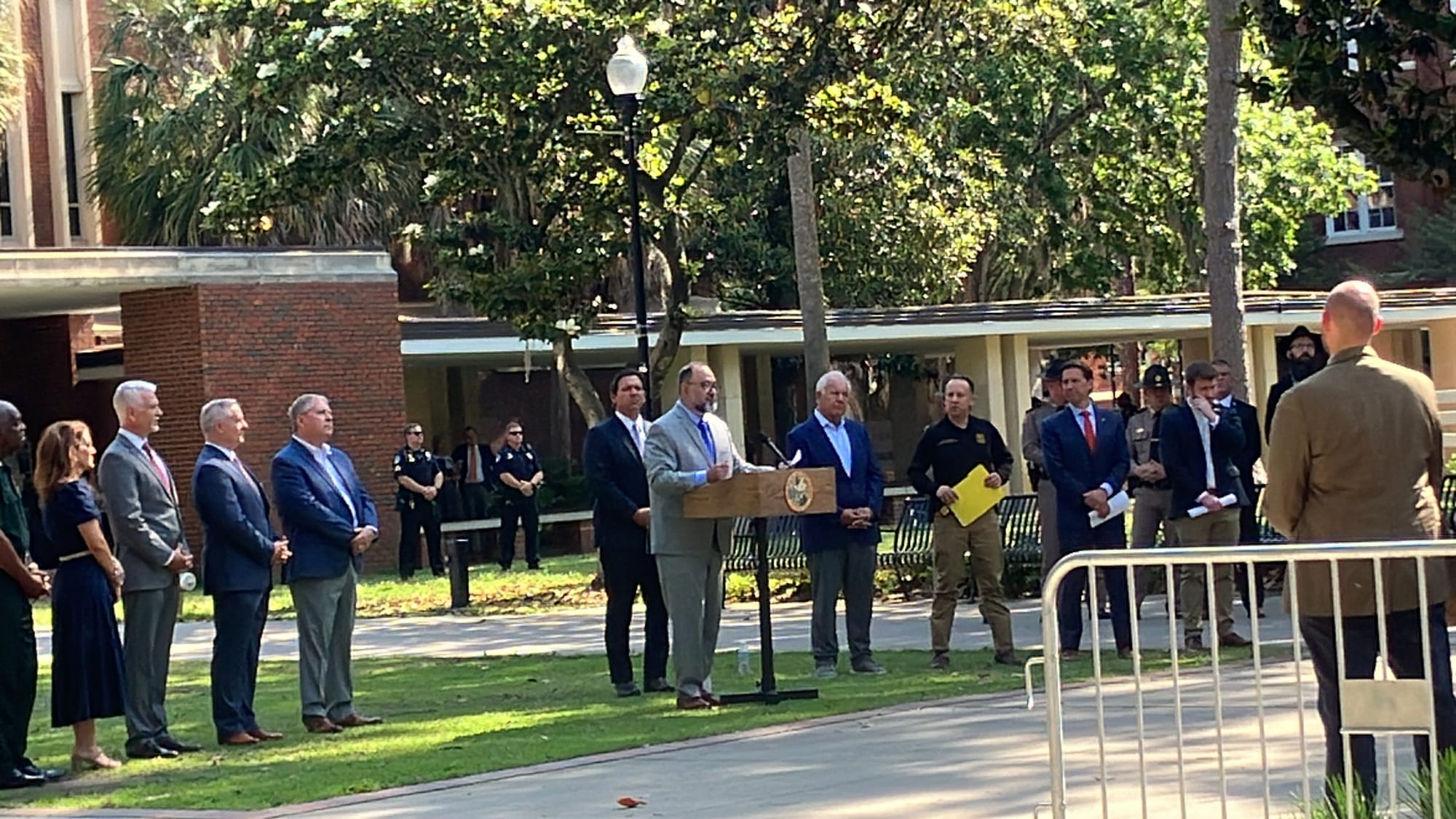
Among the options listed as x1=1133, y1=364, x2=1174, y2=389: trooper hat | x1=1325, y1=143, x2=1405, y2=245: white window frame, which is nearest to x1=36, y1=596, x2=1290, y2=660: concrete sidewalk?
x1=1133, y1=364, x2=1174, y2=389: trooper hat

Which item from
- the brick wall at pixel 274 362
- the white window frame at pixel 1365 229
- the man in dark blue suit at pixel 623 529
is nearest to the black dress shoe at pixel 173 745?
the man in dark blue suit at pixel 623 529

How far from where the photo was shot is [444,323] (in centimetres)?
3316

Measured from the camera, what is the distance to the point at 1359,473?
25.8ft

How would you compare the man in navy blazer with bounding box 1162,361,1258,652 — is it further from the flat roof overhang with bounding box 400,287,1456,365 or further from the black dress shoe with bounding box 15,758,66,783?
the flat roof overhang with bounding box 400,287,1456,365

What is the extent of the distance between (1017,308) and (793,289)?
22.6 ft

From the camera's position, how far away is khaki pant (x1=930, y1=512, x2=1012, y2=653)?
14.6m

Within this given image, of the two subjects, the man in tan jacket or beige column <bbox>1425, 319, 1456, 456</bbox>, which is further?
beige column <bbox>1425, 319, 1456, 456</bbox>

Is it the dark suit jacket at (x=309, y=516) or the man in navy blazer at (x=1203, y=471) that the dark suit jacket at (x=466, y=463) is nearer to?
the man in navy blazer at (x=1203, y=471)

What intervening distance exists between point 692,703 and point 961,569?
2797 mm

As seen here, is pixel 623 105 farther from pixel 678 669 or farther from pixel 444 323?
pixel 444 323

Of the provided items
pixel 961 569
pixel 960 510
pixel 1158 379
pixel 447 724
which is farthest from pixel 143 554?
pixel 1158 379

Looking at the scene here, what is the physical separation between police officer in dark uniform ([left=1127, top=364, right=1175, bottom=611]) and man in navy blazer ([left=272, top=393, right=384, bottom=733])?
5.19 m

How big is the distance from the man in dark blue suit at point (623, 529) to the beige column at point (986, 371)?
83.3 feet

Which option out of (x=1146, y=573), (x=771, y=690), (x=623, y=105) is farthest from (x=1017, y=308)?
(x=771, y=690)
